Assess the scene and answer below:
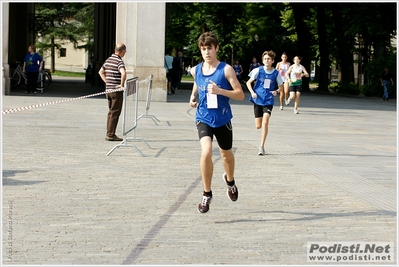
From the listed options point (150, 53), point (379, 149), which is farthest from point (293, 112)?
point (379, 149)

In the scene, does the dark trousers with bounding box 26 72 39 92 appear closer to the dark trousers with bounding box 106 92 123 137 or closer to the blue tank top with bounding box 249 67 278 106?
the dark trousers with bounding box 106 92 123 137

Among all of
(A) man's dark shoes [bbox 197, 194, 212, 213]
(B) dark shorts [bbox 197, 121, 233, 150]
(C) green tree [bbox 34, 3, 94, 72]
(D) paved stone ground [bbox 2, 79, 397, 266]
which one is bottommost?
(D) paved stone ground [bbox 2, 79, 397, 266]

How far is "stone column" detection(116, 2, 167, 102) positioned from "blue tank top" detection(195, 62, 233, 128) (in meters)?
18.5

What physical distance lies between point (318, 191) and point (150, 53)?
17.8m

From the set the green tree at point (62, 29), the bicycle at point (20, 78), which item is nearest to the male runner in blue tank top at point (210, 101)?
the bicycle at point (20, 78)

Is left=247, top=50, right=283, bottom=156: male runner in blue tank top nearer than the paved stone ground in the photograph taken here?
No

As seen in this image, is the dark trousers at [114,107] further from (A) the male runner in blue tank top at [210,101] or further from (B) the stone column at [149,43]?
(B) the stone column at [149,43]

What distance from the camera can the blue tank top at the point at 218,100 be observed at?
26.3 feet

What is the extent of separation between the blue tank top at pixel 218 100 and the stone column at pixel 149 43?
60.8ft

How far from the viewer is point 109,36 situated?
4144 centimetres

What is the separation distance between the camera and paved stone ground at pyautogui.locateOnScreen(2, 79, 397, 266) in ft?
21.1

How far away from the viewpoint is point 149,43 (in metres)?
26.8

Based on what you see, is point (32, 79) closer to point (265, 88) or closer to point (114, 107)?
point (114, 107)

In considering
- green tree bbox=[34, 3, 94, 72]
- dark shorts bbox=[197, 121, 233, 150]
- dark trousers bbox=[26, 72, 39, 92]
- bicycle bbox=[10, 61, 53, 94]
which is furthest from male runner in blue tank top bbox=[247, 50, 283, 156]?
green tree bbox=[34, 3, 94, 72]
